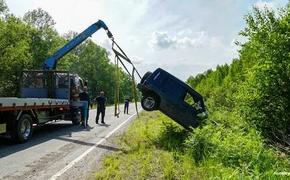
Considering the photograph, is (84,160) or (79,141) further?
(79,141)

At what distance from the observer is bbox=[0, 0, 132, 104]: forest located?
4866cm

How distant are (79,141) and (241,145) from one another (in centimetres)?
652

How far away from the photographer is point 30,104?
47.8 ft

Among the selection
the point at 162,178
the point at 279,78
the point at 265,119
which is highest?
the point at 279,78

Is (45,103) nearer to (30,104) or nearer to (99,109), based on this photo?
(30,104)

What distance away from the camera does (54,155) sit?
11.4 m

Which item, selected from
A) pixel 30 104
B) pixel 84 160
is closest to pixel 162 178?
pixel 84 160

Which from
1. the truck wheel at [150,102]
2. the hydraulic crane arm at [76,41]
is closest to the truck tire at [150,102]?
the truck wheel at [150,102]

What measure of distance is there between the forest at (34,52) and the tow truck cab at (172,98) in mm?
9854

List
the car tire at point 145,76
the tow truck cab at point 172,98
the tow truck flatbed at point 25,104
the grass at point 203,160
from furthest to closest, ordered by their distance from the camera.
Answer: the car tire at point 145,76 → the tow truck cab at point 172,98 → the tow truck flatbed at point 25,104 → the grass at point 203,160

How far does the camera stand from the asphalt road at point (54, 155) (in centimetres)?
897

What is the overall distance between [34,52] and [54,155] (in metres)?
52.5

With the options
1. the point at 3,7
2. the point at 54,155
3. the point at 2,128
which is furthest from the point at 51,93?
the point at 3,7

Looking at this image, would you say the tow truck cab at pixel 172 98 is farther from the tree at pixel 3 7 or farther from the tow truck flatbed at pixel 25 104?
the tree at pixel 3 7
